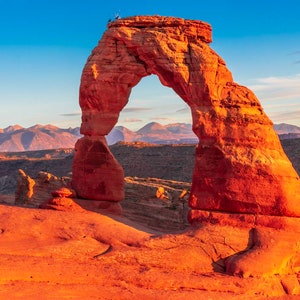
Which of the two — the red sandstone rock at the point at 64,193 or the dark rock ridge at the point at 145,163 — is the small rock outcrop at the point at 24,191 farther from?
the dark rock ridge at the point at 145,163

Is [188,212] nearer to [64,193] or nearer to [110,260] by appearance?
[110,260]

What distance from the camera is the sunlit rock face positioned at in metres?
17.6

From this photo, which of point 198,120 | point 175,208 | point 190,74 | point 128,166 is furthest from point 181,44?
point 128,166

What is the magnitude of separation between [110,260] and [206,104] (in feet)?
21.4

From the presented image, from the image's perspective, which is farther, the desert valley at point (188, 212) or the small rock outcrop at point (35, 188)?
the small rock outcrop at point (35, 188)

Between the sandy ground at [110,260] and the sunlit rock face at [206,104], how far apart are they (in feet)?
4.60

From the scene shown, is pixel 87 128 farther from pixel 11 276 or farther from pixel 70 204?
pixel 11 276

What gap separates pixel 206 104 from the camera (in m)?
18.4

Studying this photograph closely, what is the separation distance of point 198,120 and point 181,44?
9.68 feet

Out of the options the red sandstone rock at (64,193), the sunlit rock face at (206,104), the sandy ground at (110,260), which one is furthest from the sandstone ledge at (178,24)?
the sandy ground at (110,260)

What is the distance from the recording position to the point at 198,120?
18.3 m

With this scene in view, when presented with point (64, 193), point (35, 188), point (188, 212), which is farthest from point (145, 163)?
point (188, 212)

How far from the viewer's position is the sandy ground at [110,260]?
13.8 m

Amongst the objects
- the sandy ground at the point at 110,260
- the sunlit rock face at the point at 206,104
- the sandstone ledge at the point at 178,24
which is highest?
the sandstone ledge at the point at 178,24
